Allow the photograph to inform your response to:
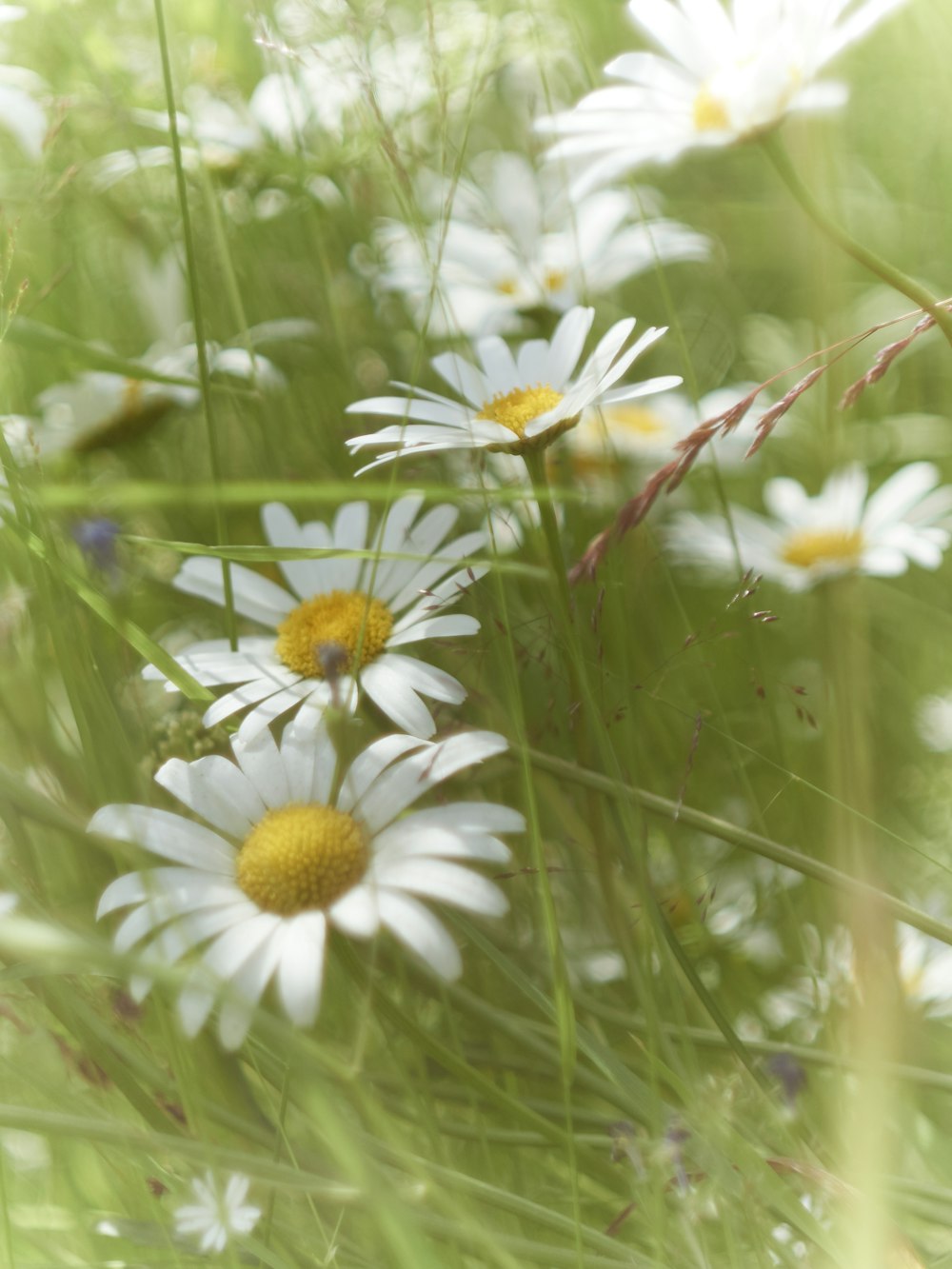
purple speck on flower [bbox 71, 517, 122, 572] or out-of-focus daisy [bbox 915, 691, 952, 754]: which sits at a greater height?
purple speck on flower [bbox 71, 517, 122, 572]

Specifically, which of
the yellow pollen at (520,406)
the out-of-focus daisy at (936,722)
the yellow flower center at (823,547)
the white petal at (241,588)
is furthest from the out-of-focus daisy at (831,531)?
the white petal at (241,588)

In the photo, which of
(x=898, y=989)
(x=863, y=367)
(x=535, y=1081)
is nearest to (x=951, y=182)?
(x=863, y=367)

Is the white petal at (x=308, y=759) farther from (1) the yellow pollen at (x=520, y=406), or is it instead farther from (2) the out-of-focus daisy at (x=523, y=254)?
(2) the out-of-focus daisy at (x=523, y=254)

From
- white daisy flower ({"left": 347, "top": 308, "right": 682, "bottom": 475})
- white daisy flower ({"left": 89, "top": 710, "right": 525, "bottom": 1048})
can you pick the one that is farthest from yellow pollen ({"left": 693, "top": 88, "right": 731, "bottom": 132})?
white daisy flower ({"left": 89, "top": 710, "right": 525, "bottom": 1048})

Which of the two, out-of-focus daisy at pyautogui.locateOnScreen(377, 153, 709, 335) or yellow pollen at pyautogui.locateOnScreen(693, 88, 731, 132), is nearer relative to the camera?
yellow pollen at pyautogui.locateOnScreen(693, 88, 731, 132)

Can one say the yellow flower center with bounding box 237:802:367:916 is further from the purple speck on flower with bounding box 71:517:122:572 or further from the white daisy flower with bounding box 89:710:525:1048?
the purple speck on flower with bounding box 71:517:122:572

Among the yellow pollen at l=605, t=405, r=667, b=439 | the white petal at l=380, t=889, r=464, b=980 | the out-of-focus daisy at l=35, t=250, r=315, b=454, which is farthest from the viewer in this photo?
the yellow pollen at l=605, t=405, r=667, b=439

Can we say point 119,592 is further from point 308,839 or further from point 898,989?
point 898,989

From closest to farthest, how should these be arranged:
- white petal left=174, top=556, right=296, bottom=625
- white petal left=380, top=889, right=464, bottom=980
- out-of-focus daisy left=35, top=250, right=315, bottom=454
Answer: white petal left=380, top=889, right=464, bottom=980, white petal left=174, top=556, right=296, bottom=625, out-of-focus daisy left=35, top=250, right=315, bottom=454
